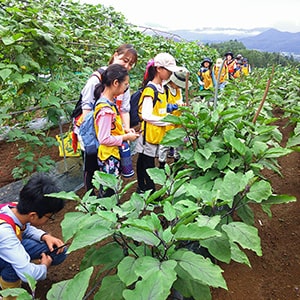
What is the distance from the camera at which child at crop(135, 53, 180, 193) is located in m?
2.53

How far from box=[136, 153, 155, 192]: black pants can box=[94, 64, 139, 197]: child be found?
52cm

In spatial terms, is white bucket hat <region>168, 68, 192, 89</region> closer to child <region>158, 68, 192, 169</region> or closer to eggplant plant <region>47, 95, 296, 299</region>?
child <region>158, 68, 192, 169</region>

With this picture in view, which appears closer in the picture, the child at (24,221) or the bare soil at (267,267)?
the child at (24,221)

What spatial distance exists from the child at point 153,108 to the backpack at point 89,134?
0.47m

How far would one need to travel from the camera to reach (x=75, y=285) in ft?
2.78

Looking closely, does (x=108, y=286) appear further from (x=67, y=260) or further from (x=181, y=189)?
(x=67, y=260)

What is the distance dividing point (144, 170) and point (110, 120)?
94 cm

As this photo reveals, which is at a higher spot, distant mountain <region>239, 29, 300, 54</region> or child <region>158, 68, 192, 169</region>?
child <region>158, 68, 192, 169</region>

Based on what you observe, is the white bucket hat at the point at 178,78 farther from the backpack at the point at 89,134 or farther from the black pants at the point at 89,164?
the black pants at the point at 89,164

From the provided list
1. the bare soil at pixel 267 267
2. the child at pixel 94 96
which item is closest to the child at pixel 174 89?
the child at pixel 94 96

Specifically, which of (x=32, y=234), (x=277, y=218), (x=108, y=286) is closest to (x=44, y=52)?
(x=32, y=234)

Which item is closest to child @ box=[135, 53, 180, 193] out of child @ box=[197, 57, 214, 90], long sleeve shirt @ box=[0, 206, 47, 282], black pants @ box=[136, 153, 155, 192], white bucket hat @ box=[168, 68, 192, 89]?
black pants @ box=[136, 153, 155, 192]

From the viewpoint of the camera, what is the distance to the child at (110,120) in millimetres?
2137

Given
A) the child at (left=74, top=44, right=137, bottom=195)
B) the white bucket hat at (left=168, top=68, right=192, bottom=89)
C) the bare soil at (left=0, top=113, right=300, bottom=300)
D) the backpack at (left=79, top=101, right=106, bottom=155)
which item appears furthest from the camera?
the white bucket hat at (left=168, top=68, right=192, bottom=89)
